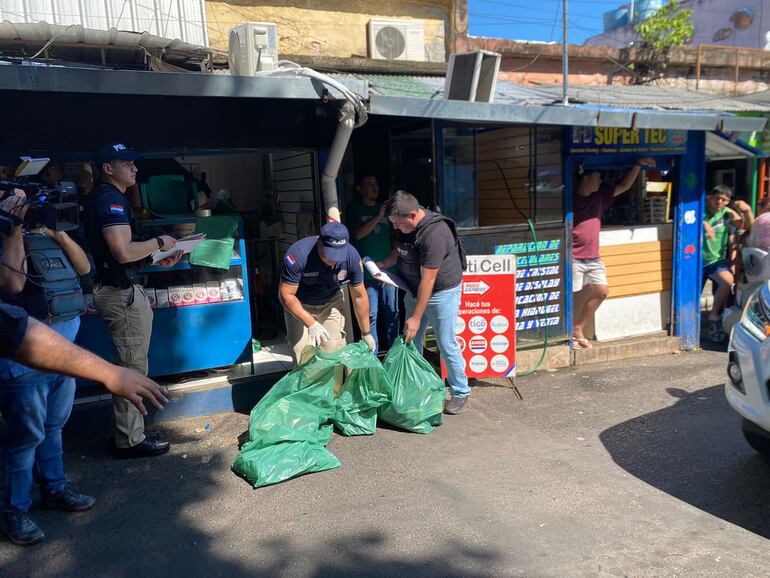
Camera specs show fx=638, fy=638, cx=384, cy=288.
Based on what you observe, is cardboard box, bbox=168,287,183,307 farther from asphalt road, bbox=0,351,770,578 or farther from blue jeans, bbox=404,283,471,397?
blue jeans, bbox=404,283,471,397

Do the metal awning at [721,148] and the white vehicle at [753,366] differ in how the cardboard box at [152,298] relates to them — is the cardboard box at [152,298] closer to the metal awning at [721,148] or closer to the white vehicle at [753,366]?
the white vehicle at [753,366]

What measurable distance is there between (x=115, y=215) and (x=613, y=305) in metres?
5.15

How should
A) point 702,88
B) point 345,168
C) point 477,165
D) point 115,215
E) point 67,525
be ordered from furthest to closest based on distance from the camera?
point 702,88 → point 345,168 → point 477,165 → point 115,215 → point 67,525

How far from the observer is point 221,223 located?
516 centimetres

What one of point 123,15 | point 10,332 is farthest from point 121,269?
point 123,15

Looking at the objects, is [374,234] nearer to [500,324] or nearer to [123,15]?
[500,324]

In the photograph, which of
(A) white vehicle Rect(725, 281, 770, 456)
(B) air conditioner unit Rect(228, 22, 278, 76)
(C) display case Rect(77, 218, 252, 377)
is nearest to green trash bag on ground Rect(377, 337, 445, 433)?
(C) display case Rect(77, 218, 252, 377)

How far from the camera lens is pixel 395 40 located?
8.66 m

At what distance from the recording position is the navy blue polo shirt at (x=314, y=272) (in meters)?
4.64

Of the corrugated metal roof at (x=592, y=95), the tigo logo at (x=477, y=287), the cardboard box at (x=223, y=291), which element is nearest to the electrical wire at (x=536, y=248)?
the corrugated metal roof at (x=592, y=95)

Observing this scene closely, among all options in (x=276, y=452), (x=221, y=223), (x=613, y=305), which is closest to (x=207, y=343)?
(x=221, y=223)

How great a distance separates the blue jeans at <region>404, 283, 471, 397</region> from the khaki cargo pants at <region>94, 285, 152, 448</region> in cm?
211

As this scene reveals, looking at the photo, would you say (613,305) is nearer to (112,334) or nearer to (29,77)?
(112,334)

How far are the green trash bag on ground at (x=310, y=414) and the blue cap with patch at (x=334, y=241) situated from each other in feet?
2.27
